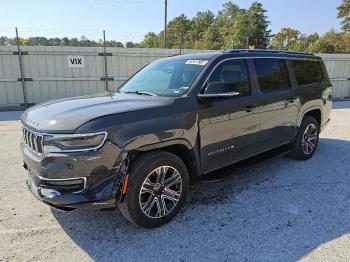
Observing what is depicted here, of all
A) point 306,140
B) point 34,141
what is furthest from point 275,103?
point 34,141

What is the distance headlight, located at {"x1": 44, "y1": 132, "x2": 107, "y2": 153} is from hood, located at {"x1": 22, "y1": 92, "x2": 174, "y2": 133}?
71mm

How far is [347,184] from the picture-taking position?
4.78 m

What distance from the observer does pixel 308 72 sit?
19.1 feet

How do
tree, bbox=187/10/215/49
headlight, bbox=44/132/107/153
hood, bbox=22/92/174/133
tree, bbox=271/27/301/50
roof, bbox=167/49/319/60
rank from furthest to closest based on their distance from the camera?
tree, bbox=187/10/215/49
tree, bbox=271/27/301/50
roof, bbox=167/49/319/60
hood, bbox=22/92/174/133
headlight, bbox=44/132/107/153

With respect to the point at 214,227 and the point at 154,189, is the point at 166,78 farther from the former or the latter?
the point at 214,227

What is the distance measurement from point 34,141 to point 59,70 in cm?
946

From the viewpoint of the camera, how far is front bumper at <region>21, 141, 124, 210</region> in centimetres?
295

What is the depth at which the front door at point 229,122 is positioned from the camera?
3.83 metres

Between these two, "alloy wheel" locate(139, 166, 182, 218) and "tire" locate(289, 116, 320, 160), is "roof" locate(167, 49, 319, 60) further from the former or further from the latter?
"alloy wheel" locate(139, 166, 182, 218)

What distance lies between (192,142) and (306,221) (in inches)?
61.1

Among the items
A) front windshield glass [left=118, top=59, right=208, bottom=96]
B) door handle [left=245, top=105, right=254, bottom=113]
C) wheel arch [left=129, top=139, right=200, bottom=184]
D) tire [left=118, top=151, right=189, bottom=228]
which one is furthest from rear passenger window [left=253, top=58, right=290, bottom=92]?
tire [left=118, top=151, right=189, bottom=228]

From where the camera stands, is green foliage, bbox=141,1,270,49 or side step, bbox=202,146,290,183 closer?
side step, bbox=202,146,290,183

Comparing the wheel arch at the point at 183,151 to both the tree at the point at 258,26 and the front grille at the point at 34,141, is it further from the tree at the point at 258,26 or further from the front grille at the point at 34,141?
the tree at the point at 258,26

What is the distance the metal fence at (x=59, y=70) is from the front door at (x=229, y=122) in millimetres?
8896
